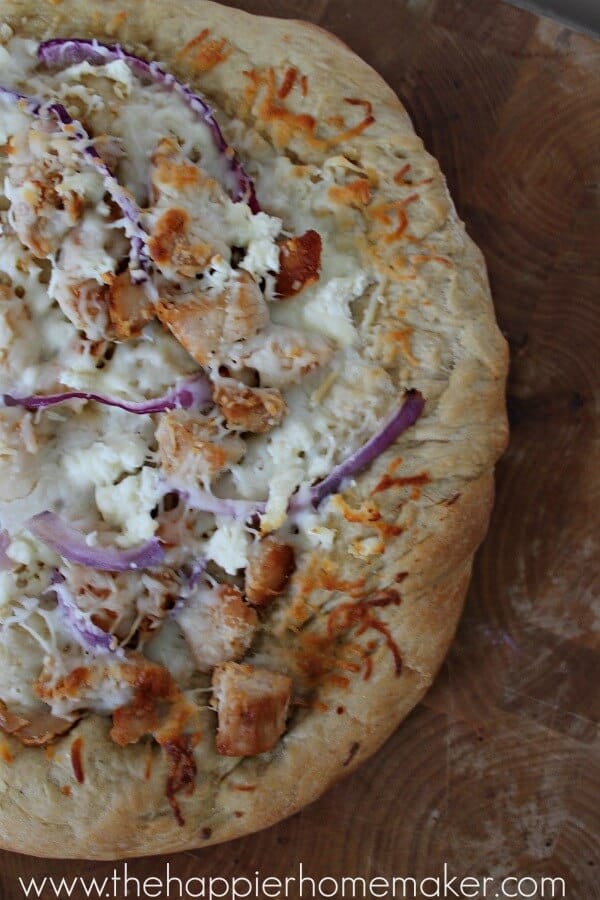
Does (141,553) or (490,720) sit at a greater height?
(141,553)

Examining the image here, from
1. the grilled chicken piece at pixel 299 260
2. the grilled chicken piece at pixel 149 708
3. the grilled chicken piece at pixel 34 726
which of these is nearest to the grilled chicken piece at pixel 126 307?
the grilled chicken piece at pixel 299 260

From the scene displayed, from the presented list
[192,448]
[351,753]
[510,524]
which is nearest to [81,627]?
[192,448]

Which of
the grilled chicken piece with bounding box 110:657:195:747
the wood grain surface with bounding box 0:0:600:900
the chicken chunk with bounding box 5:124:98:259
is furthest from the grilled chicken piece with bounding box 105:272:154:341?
the wood grain surface with bounding box 0:0:600:900

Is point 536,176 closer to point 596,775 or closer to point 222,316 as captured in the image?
point 222,316

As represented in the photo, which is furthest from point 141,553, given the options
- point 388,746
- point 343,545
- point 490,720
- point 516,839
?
point 516,839

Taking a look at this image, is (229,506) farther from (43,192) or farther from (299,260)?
(43,192)

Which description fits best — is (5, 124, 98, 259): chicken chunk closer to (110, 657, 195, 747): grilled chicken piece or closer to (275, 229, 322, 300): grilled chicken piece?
(275, 229, 322, 300): grilled chicken piece

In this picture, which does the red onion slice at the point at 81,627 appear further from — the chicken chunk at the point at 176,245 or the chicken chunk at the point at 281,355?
the chicken chunk at the point at 176,245
